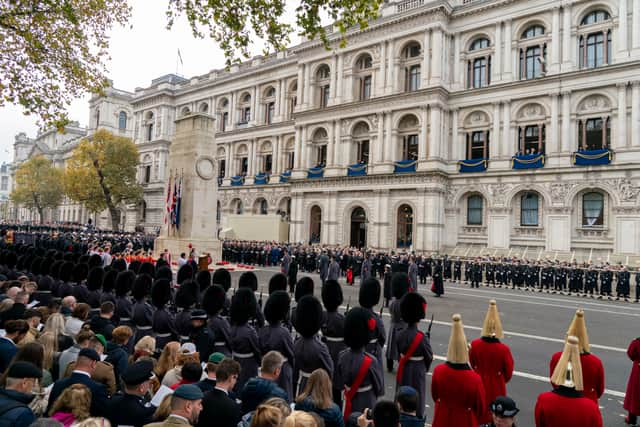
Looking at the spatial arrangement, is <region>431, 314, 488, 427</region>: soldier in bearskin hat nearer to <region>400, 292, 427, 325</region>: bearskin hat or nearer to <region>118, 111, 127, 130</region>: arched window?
<region>400, 292, 427, 325</region>: bearskin hat

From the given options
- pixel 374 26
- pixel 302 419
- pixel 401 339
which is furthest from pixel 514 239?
pixel 302 419

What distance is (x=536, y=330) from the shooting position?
1163 centimetres

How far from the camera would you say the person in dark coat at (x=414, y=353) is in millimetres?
5789

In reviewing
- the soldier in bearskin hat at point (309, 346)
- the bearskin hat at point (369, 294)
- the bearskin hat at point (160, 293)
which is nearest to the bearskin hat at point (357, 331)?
the soldier in bearskin hat at point (309, 346)

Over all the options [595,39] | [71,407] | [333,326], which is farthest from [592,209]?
[71,407]

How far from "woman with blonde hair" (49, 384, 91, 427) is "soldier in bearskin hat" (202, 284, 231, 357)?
10.1 feet

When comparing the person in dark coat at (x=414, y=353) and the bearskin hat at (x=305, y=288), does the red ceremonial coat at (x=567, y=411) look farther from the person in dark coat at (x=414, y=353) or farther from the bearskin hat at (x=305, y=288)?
the bearskin hat at (x=305, y=288)

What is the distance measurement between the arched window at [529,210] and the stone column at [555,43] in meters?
9.31

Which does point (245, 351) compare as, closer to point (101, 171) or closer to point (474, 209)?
point (474, 209)

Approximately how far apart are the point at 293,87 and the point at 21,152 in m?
110

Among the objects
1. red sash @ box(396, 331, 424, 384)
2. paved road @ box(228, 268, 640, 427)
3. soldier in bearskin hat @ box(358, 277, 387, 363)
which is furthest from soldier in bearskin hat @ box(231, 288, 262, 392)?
paved road @ box(228, 268, 640, 427)

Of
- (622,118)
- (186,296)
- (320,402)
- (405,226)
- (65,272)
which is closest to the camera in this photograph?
(320,402)

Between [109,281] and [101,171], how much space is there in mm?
45262

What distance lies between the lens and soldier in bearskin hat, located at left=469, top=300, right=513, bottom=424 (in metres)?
5.32
